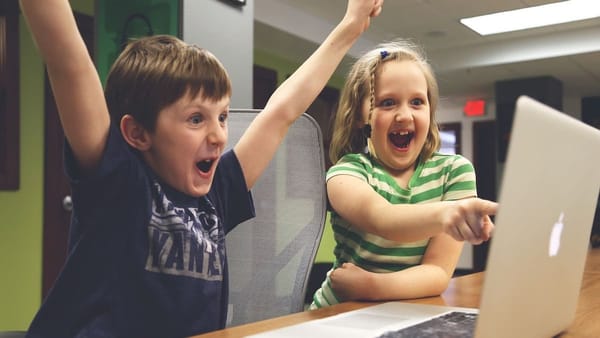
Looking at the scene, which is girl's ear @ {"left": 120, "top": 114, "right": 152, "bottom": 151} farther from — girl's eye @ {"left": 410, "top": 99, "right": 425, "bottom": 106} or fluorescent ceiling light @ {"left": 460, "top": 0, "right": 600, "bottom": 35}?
fluorescent ceiling light @ {"left": 460, "top": 0, "right": 600, "bottom": 35}

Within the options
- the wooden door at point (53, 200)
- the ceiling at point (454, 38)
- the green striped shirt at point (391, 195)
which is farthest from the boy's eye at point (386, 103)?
the ceiling at point (454, 38)

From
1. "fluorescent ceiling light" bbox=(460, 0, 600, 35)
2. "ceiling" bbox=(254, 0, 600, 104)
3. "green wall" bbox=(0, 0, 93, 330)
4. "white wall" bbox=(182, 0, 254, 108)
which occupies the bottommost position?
"green wall" bbox=(0, 0, 93, 330)

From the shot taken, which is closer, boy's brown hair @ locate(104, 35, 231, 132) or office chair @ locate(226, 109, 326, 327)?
boy's brown hair @ locate(104, 35, 231, 132)

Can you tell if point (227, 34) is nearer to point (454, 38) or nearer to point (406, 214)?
point (406, 214)

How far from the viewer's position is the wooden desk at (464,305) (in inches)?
27.8

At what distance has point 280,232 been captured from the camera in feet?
3.87

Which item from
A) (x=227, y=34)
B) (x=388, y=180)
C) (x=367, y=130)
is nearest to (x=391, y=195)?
(x=388, y=180)

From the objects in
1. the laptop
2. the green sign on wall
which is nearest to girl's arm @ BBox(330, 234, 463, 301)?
the laptop

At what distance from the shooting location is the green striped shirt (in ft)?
3.56

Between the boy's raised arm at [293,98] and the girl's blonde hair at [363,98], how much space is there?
0.11 meters

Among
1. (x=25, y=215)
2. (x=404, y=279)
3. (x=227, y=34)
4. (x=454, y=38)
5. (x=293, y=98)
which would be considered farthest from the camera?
(x=454, y=38)

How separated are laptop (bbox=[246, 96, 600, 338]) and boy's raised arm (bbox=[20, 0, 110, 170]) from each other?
13.1 inches

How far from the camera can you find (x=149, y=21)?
204 cm

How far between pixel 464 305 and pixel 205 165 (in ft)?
1.54
